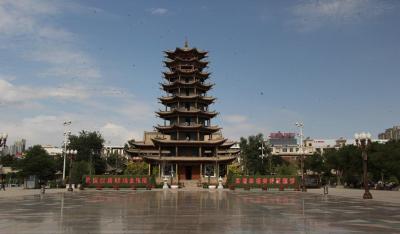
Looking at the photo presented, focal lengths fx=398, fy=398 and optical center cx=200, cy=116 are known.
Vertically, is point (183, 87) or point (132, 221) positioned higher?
point (183, 87)

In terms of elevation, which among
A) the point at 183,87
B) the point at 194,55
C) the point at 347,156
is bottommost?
the point at 347,156

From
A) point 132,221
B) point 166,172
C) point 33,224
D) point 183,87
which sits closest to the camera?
point 33,224

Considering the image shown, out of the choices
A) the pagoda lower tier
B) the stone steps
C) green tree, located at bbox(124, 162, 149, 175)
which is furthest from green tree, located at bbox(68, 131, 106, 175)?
the stone steps

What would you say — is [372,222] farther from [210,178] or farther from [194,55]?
[194,55]

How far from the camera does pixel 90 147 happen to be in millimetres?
97812

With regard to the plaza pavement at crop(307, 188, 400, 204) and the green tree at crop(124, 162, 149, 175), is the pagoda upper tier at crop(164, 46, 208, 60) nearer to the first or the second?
the green tree at crop(124, 162, 149, 175)

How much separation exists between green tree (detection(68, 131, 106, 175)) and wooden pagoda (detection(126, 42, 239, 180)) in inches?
810

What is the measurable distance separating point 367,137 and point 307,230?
24668 millimetres

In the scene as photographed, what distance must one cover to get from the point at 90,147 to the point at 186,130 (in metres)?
38.3

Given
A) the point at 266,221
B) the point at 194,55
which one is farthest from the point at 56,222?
the point at 194,55

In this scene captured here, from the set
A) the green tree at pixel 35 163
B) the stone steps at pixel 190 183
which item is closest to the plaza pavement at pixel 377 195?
the stone steps at pixel 190 183

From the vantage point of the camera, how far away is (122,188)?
187 feet

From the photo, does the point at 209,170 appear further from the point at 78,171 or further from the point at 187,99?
the point at 78,171

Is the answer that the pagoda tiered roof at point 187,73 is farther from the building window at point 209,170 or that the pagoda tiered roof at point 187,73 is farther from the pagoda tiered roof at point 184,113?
the building window at point 209,170
